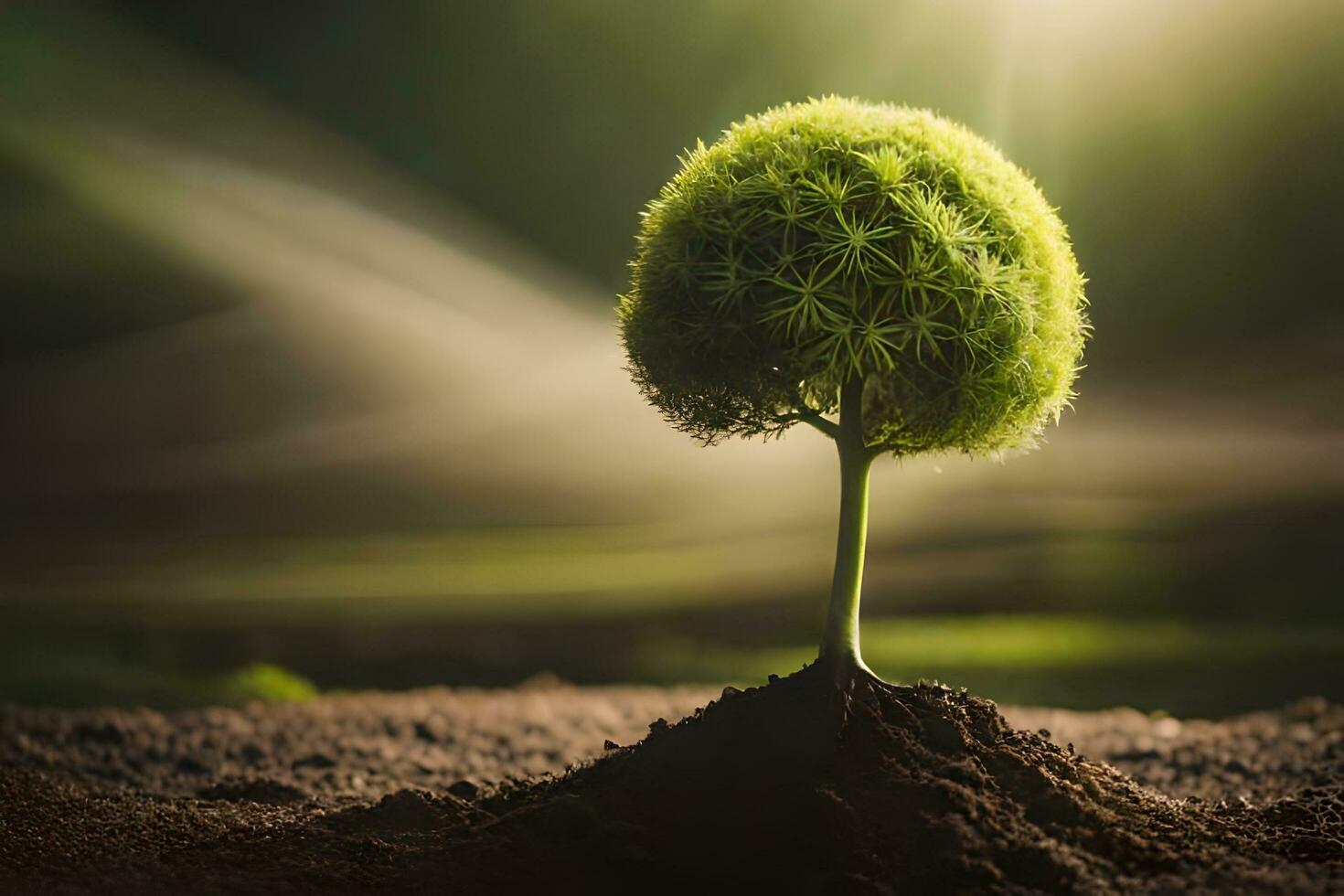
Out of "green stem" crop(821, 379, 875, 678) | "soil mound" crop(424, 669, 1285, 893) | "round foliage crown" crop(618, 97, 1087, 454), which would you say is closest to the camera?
"soil mound" crop(424, 669, 1285, 893)

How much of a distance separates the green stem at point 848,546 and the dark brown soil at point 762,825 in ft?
0.59

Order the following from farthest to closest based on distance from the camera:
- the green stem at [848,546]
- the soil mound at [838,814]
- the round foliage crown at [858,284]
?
the green stem at [848,546]
the round foliage crown at [858,284]
the soil mound at [838,814]

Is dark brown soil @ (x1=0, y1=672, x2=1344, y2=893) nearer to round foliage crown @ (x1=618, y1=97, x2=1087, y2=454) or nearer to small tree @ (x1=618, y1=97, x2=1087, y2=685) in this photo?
small tree @ (x1=618, y1=97, x2=1087, y2=685)

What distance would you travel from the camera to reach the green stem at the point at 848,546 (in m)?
6.01

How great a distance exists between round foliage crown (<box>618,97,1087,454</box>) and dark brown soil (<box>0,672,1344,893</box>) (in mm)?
1568

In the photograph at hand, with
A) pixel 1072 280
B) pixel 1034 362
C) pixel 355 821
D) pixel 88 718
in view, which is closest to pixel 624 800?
pixel 355 821

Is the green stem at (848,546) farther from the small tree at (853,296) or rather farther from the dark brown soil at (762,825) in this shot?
the dark brown soil at (762,825)

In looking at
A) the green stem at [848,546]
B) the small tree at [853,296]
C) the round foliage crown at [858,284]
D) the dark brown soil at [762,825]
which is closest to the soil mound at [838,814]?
the dark brown soil at [762,825]

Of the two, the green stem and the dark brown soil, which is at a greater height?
the green stem

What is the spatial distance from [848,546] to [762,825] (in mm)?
1539

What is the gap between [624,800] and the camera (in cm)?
560

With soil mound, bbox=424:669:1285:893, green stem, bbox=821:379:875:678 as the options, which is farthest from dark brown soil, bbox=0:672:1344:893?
green stem, bbox=821:379:875:678

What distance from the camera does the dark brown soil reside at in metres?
5.11

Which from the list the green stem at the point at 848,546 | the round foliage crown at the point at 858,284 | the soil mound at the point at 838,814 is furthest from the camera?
the green stem at the point at 848,546
